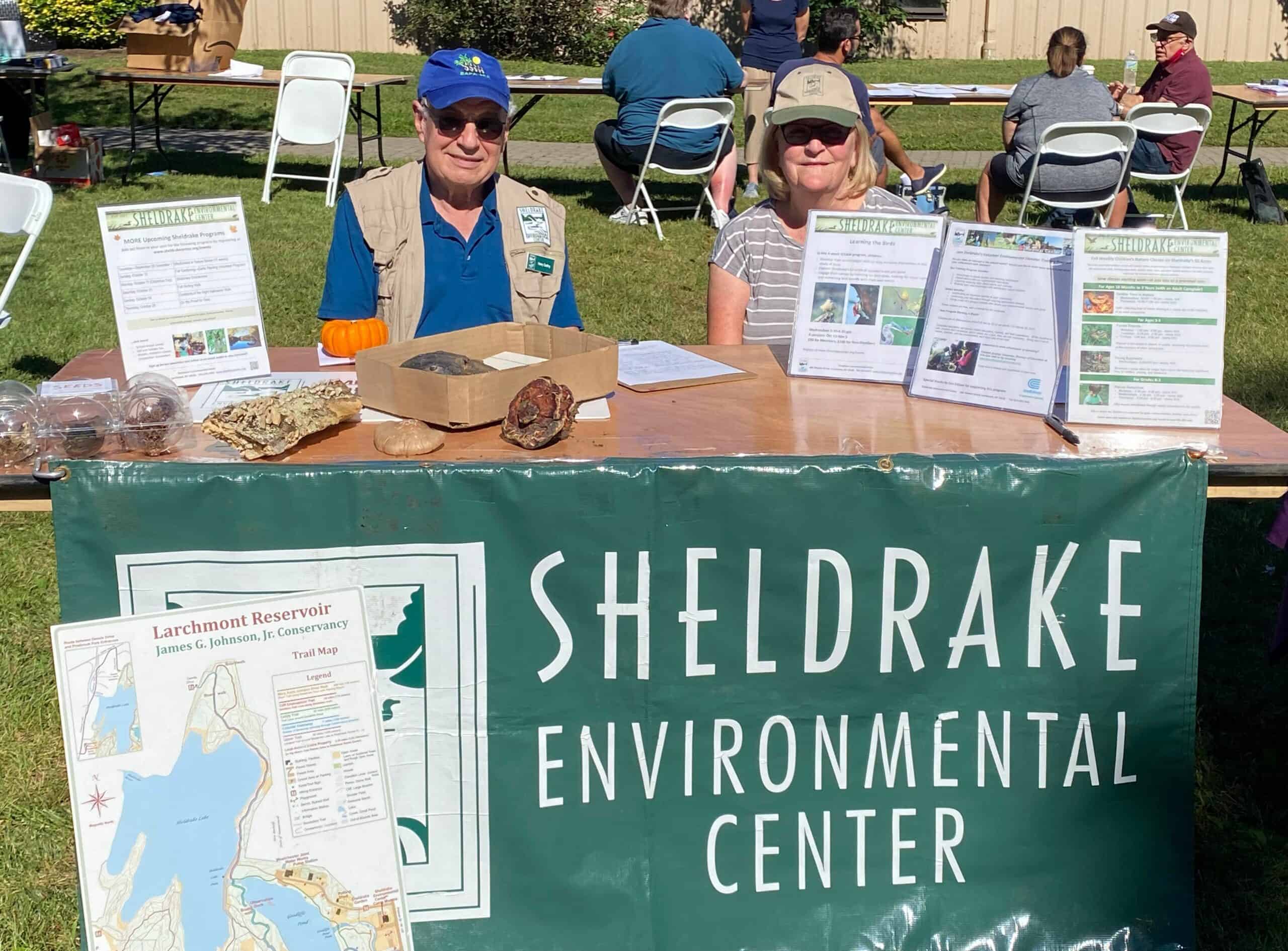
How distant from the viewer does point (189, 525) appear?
2242 millimetres

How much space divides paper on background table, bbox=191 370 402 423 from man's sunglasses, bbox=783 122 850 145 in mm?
1342

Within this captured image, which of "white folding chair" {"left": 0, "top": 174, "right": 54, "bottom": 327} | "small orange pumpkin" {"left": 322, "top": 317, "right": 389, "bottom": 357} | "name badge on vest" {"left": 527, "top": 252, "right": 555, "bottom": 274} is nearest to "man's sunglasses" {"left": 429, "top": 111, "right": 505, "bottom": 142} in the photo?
"name badge on vest" {"left": 527, "top": 252, "right": 555, "bottom": 274}

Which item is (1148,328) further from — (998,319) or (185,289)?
(185,289)

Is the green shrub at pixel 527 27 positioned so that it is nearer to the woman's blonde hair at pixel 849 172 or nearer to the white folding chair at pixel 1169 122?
the white folding chair at pixel 1169 122

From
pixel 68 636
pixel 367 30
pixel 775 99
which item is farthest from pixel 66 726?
pixel 367 30

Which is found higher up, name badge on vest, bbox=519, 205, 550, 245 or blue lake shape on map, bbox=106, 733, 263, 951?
name badge on vest, bbox=519, 205, 550, 245

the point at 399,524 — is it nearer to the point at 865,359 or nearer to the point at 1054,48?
the point at 865,359

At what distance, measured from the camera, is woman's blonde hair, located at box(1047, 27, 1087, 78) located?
7906mm

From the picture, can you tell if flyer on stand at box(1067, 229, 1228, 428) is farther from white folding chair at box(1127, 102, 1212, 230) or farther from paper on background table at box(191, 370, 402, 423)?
white folding chair at box(1127, 102, 1212, 230)

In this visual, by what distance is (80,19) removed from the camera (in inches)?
746

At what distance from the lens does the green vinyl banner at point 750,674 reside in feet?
7.48

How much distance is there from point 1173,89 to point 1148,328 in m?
7.48

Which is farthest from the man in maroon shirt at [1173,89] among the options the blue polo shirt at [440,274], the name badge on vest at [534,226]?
the blue polo shirt at [440,274]

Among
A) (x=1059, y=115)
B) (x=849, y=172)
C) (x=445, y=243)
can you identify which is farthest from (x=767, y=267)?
(x=1059, y=115)
